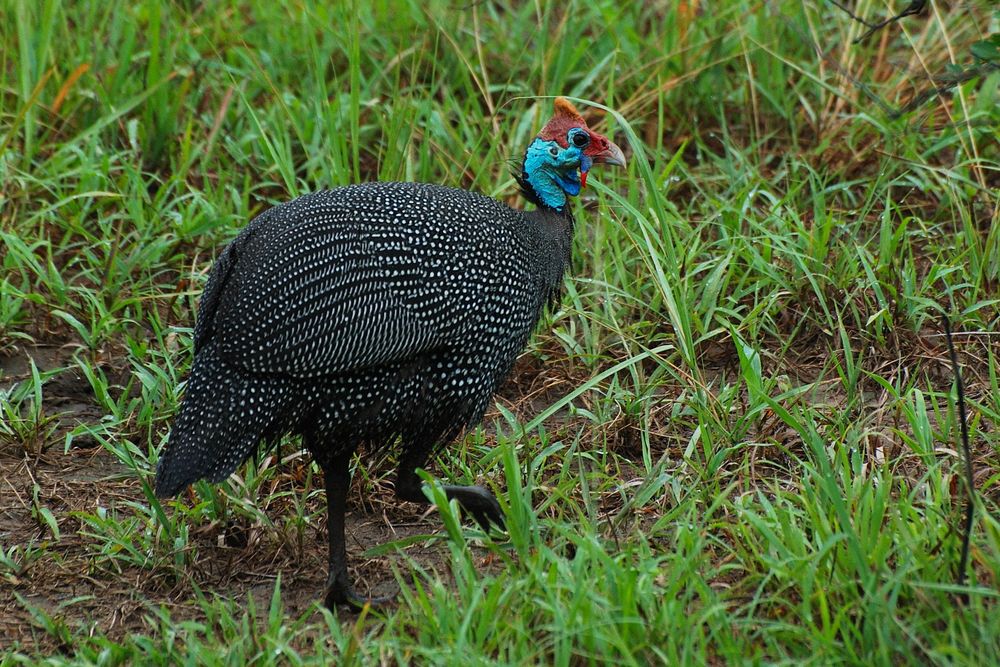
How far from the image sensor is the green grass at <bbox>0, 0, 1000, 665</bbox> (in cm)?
287

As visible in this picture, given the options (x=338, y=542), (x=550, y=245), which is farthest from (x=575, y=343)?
(x=338, y=542)

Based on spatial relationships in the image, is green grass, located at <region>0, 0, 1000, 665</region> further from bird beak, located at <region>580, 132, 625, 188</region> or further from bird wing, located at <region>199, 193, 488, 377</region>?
bird wing, located at <region>199, 193, 488, 377</region>

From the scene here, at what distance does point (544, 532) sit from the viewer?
133 inches

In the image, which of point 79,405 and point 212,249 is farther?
point 212,249

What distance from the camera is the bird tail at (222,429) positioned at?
10.4 feet

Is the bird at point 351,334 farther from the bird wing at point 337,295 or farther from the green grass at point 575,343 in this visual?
the green grass at point 575,343

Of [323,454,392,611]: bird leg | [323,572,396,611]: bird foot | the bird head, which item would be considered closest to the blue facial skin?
the bird head

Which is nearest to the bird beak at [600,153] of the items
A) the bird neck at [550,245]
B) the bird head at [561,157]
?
the bird head at [561,157]

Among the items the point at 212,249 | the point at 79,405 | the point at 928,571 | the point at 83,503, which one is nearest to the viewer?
the point at 928,571

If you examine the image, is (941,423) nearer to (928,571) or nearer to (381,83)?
(928,571)

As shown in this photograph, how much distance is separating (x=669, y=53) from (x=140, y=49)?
88.1 inches

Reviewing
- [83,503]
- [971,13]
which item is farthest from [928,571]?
[971,13]

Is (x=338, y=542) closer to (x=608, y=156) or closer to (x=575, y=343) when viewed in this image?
(x=575, y=343)

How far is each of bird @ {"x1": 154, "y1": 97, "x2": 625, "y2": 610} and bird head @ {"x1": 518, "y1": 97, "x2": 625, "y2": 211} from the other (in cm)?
26
